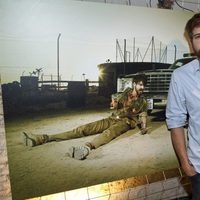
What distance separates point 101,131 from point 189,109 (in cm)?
106

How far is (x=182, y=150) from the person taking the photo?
1727 mm

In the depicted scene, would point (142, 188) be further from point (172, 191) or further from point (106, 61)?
point (106, 61)

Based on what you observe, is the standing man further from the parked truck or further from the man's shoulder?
the parked truck

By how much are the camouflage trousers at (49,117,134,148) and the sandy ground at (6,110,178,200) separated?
0.04 m

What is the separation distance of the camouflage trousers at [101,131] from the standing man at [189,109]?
0.87 m

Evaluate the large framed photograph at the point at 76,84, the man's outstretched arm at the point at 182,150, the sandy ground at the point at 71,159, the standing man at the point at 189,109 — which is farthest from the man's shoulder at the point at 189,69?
the sandy ground at the point at 71,159

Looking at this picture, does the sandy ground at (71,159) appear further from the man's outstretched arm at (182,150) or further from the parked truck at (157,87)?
the man's outstretched arm at (182,150)

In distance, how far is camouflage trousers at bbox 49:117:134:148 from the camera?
237 centimetres

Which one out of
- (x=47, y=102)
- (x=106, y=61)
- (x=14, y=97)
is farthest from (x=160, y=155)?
(x=14, y=97)

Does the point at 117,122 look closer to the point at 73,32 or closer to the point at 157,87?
the point at 157,87

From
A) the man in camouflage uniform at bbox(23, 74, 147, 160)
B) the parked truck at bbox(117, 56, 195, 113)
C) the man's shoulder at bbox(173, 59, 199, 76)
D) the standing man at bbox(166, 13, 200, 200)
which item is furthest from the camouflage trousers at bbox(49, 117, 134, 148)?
the man's shoulder at bbox(173, 59, 199, 76)

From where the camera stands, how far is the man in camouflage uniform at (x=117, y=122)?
238 centimetres

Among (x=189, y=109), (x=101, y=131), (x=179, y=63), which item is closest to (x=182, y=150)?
(x=189, y=109)

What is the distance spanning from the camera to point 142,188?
271 cm
